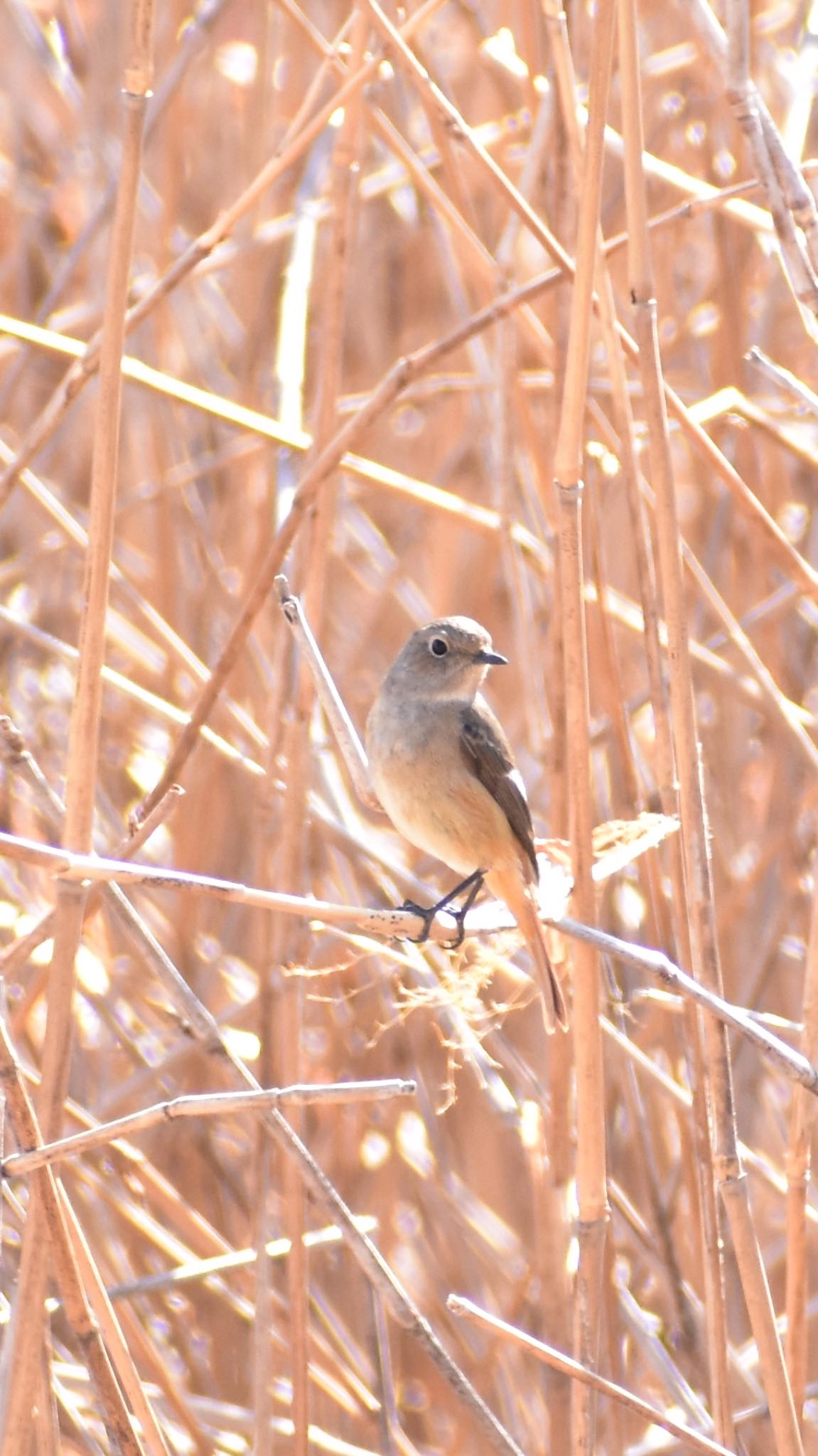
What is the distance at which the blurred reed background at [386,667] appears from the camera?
162cm

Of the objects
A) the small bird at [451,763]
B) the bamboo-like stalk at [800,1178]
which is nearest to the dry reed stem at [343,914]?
the bamboo-like stalk at [800,1178]

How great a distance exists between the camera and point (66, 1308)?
1.52 meters

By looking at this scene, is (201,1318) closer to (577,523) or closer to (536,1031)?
(536,1031)

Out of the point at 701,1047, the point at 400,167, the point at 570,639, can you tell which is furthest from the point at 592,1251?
the point at 400,167

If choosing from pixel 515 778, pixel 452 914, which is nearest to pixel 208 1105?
pixel 452 914

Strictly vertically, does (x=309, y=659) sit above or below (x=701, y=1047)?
above

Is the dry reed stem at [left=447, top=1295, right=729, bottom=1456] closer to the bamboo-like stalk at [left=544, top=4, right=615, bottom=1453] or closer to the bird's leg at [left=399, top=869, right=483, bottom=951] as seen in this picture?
the bamboo-like stalk at [left=544, top=4, right=615, bottom=1453]

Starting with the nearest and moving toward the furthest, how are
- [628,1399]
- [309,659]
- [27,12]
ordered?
[628,1399]
[309,659]
[27,12]

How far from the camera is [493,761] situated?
241 centimetres

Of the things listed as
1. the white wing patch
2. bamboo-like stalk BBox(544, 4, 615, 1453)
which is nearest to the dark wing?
the white wing patch

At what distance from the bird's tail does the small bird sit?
0.09 meters

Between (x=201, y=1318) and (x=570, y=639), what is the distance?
1729 mm

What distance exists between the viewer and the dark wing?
2.34 metres

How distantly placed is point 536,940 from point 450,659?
646 mm
